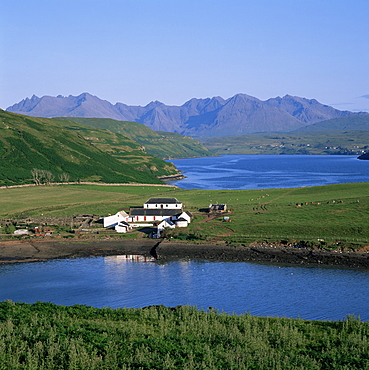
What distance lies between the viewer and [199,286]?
183ft

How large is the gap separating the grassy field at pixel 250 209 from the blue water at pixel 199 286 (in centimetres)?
1173

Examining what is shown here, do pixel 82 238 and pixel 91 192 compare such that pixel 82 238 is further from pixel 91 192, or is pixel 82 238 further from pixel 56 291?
pixel 91 192

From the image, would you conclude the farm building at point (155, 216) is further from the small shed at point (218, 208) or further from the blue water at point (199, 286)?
the blue water at point (199, 286)

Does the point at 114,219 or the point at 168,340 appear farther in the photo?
the point at 114,219

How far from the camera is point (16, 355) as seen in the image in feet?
91.7

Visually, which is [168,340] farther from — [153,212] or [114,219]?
[153,212]

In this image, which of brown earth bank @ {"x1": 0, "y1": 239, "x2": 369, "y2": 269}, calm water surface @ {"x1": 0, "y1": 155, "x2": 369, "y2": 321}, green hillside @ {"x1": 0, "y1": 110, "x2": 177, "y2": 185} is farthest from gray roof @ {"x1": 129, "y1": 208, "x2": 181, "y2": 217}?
green hillside @ {"x1": 0, "y1": 110, "x2": 177, "y2": 185}

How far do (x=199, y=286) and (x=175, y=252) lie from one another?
16750mm

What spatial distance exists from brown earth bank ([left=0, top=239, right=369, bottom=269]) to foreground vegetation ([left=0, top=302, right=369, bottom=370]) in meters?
27.4

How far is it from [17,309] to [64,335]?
10.0 meters

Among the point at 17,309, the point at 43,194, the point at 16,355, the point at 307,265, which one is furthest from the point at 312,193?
the point at 16,355

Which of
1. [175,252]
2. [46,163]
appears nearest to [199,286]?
[175,252]

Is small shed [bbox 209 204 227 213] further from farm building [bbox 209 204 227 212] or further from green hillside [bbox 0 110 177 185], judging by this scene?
green hillside [bbox 0 110 177 185]

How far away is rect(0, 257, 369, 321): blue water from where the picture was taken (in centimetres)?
4888
